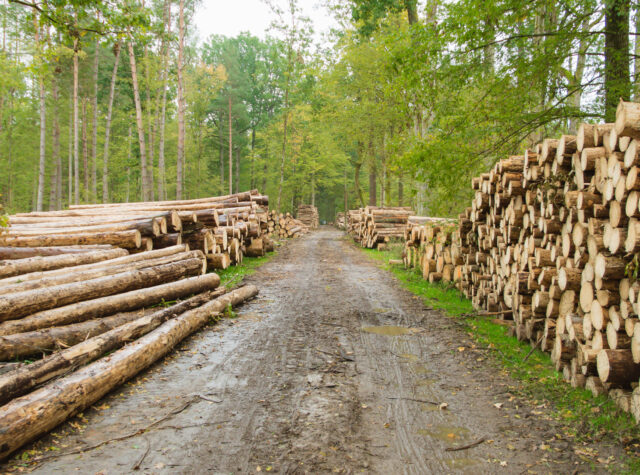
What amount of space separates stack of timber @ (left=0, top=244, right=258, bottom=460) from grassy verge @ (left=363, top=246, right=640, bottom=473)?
417 cm

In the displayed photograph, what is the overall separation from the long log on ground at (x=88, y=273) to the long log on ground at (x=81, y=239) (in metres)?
1.00

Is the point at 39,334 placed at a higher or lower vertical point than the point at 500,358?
higher

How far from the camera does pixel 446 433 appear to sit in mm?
3461

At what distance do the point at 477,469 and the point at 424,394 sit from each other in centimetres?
126

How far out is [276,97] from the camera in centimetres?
4584

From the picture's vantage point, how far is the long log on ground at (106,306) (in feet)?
16.0

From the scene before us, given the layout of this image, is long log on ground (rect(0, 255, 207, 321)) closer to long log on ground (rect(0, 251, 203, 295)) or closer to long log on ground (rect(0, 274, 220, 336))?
long log on ground (rect(0, 274, 220, 336))

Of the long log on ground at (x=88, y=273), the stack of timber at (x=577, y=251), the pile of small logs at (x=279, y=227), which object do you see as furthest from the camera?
the pile of small logs at (x=279, y=227)

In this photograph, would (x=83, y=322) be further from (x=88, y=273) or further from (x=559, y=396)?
(x=559, y=396)

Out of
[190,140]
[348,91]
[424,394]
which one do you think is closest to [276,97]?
[190,140]

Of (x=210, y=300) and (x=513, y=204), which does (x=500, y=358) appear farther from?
(x=210, y=300)

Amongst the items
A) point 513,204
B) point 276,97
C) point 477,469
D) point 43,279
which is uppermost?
point 276,97

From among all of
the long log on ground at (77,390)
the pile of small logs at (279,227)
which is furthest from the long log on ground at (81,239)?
the pile of small logs at (279,227)

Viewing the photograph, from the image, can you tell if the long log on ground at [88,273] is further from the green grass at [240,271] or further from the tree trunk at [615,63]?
the tree trunk at [615,63]
